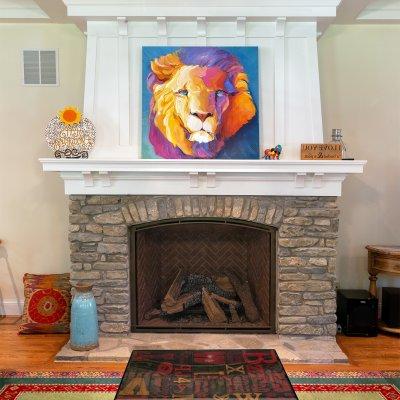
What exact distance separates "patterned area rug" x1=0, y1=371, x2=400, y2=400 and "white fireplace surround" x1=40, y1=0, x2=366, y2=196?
1.25 m

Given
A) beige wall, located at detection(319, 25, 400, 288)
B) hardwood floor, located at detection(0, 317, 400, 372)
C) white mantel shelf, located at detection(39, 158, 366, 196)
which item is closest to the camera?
hardwood floor, located at detection(0, 317, 400, 372)

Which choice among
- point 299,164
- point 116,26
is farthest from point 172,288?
point 116,26

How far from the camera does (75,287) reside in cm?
346

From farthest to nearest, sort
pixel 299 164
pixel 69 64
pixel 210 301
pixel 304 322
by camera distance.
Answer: pixel 69 64 → pixel 210 301 → pixel 304 322 → pixel 299 164

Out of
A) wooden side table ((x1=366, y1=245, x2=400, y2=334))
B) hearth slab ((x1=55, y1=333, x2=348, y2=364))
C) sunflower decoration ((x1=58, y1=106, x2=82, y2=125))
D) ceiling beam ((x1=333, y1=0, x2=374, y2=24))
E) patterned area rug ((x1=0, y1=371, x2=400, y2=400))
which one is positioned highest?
ceiling beam ((x1=333, y1=0, x2=374, y2=24))

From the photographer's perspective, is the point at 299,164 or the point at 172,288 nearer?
the point at 299,164

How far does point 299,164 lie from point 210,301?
1314 mm

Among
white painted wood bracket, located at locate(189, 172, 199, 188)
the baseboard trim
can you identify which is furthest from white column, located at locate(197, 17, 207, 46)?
the baseboard trim

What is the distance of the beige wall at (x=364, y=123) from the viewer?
13.1ft

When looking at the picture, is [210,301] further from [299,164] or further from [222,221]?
[299,164]

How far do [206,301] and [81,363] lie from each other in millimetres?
1065

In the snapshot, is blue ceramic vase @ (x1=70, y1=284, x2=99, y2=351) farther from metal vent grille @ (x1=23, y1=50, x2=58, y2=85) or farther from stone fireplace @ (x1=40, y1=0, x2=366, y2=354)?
metal vent grille @ (x1=23, y1=50, x2=58, y2=85)

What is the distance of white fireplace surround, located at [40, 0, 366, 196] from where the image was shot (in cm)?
339

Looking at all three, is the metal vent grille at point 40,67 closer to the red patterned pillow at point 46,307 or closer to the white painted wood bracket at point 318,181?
the red patterned pillow at point 46,307
